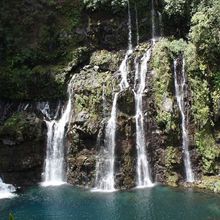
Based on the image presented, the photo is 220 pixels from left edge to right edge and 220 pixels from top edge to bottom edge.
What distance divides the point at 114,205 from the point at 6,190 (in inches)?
232

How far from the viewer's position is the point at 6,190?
23906mm

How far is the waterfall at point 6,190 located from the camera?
76.6 ft

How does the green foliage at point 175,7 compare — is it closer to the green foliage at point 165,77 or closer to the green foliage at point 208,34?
the green foliage at point 165,77

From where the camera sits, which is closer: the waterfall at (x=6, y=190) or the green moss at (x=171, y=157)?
the waterfall at (x=6, y=190)

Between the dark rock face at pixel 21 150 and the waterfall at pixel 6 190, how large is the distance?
2.01ft

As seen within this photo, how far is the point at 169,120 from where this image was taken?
82.3ft

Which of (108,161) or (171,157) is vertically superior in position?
(171,157)

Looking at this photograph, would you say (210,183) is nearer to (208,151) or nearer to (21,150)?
(208,151)

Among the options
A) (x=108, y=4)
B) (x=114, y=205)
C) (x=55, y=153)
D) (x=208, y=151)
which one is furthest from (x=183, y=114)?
(x=108, y=4)

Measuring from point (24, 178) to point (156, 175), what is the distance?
7044 millimetres

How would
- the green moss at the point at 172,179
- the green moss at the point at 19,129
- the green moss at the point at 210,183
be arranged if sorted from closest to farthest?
the green moss at the point at 210,183 → the green moss at the point at 172,179 → the green moss at the point at 19,129

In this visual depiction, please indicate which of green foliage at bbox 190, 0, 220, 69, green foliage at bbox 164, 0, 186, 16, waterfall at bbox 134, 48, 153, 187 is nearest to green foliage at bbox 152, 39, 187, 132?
waterfall at bbox 134, 48, 153, 187

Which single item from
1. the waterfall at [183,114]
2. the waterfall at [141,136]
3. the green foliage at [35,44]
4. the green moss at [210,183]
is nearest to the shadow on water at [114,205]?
the green moss at [210,183]

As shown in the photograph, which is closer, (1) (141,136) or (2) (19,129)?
(2) (19,129)
